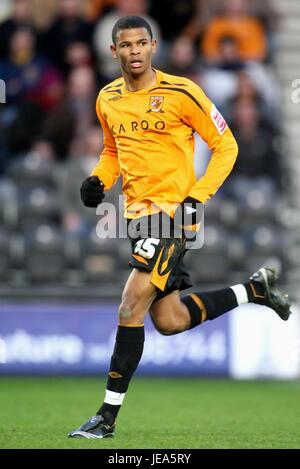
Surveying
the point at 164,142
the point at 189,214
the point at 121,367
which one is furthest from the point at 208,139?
the point at 121,367

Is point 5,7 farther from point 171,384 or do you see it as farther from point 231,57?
point 171,384

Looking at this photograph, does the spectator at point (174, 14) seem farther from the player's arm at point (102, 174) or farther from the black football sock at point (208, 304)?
the black football sock at point (208, 304)

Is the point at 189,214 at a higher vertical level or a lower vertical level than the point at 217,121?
lower

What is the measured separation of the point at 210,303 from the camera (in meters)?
6.18

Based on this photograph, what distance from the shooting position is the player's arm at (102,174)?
5.81 metres

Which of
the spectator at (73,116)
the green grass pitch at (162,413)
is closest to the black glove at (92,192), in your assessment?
the green grass pitch at (162,413)

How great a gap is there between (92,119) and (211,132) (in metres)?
5.48

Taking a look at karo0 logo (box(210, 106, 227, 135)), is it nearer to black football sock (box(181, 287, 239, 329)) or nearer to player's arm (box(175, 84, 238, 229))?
player's arm (box(175, 84, 238, 229))

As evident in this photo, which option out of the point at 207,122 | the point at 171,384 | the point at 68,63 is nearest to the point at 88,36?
the point at 68,63

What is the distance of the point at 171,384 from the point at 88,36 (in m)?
4.03

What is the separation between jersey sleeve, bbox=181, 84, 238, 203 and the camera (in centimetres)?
571

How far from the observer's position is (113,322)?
32.3 ft

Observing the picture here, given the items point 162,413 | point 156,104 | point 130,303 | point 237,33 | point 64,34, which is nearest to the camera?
point 130,303

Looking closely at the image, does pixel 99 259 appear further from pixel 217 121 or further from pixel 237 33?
pixel 217 121
